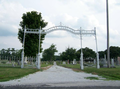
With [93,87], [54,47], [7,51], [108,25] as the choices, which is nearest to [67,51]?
[54,47]

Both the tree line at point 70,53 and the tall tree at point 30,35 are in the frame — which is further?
the tree line at point 70,53

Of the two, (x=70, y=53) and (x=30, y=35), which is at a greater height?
(x=30, y=35)

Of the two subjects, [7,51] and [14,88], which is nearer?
[14,88]

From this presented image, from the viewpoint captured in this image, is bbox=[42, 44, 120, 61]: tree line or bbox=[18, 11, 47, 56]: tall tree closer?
bbox=[18, 11, 47, 56]: tall tree

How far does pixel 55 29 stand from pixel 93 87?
17763 mm

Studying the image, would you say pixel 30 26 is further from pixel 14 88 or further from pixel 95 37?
pixel 14 88

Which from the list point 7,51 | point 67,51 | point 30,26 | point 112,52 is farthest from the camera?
point 7,51

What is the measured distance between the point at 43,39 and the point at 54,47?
46029mm

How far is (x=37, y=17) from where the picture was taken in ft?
104

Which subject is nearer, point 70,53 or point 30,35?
point 30,35

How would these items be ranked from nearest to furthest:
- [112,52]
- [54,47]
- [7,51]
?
[54,47], [112,52], [7,51]

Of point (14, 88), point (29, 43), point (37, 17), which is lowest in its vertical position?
point (14, 88)

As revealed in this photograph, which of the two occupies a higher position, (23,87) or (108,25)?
(108,25)

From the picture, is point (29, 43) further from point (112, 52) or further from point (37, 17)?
point (112, 52)
